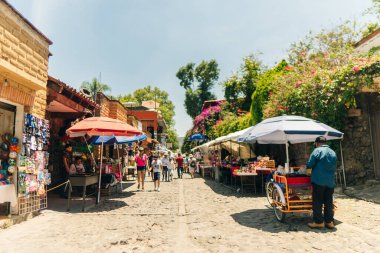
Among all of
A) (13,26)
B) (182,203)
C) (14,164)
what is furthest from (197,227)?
(13,26)

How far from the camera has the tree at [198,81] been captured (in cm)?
4531

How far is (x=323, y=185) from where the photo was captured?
5.50 metres

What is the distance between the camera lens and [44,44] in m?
7.26

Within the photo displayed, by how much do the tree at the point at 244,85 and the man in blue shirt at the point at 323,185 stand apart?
60.0ft

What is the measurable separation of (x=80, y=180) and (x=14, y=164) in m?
1.87

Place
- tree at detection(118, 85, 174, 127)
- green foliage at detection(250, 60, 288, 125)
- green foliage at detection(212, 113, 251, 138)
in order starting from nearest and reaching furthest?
green foliage at detection(250, 60, 288, 125)
green foliage at detection(212, 113, 251, 138)
tree at detection(118, 85, 174, 127)

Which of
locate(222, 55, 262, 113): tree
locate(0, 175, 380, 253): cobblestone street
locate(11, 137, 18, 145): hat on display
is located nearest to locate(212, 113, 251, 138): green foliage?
locate(222, 55, 262, 113): tree

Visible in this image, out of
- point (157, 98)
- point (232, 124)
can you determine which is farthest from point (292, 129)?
point (157, 98)

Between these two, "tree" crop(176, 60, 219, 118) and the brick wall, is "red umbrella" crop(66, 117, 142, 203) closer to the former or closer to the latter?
the brick wall

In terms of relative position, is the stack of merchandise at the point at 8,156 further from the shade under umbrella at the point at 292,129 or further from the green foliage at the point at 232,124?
the green foliage at the point at 232,124

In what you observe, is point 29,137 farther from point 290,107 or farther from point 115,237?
point 290,107

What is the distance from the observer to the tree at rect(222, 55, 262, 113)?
23312 millimetres

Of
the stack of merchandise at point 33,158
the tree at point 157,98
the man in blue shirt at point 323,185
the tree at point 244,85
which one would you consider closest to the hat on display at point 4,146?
the stack of merchandise at point 33,158

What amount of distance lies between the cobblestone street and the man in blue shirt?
0.23 metres
